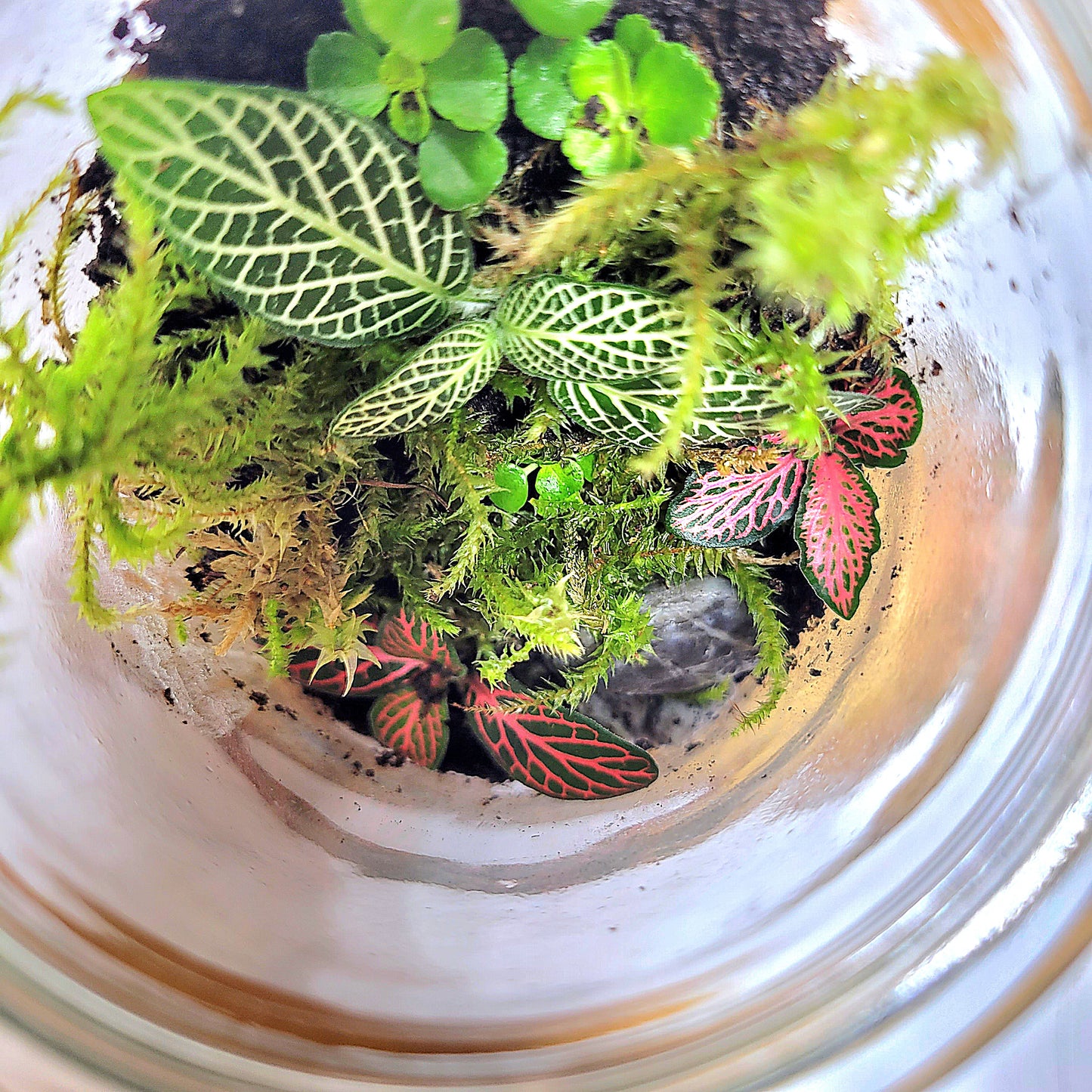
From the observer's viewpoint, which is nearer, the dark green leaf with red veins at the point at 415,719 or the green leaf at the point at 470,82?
the green leaf at the point at 470,82

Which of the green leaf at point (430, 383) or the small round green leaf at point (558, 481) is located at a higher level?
the green leaf at point (430, 383)

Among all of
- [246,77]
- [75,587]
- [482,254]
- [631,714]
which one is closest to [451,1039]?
[631,714]

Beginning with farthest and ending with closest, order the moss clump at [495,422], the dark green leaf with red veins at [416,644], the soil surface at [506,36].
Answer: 1. the dark green leaf with red veins at [416,644]
2. the soil surface at [506,36]
3. the moss clump at [495,422]

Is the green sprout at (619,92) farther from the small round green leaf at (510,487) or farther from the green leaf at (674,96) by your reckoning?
the small round green leaf at (510,487)

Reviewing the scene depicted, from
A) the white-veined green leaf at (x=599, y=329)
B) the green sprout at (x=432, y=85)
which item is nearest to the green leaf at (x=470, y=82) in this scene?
the green sprout at (x=432, y=85)

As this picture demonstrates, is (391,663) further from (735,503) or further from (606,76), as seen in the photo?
(606,76)

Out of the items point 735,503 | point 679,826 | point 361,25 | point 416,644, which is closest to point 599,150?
point 361,25

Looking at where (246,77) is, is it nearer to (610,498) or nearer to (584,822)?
(610,498)
